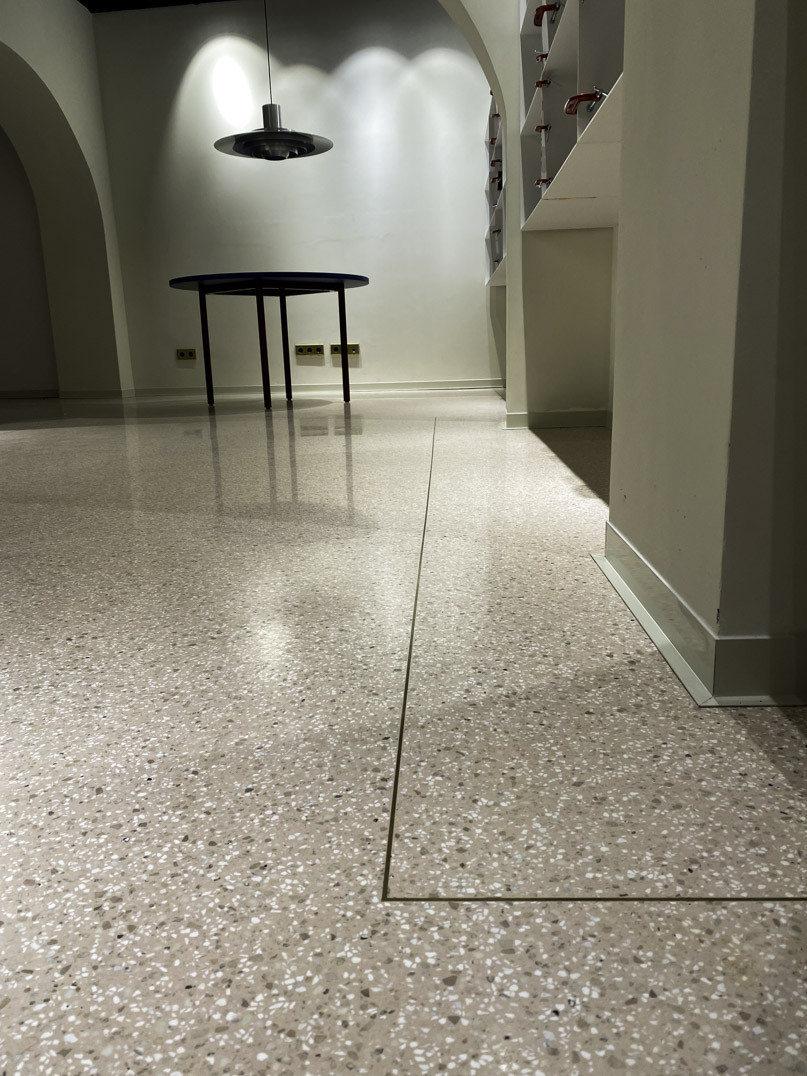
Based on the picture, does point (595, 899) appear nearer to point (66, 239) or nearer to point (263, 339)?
point (263, 339)

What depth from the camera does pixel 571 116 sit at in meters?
2.80

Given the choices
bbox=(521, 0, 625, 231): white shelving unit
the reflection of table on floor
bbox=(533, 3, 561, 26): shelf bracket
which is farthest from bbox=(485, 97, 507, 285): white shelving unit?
bbox=(533, 3, 561, 26): shelf bracket

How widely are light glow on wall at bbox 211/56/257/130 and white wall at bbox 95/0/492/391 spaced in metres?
0.01

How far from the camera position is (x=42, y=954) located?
0.55 metres

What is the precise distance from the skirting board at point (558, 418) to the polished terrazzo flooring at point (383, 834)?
226 centimetres

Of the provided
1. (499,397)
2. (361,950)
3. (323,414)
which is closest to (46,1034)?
(361,950)

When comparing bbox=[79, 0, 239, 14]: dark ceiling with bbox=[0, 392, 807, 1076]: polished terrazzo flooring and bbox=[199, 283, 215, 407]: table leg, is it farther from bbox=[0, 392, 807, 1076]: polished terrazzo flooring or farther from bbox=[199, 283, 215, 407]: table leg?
bbox=[0, 392, 807, 1076]: polished terrazzo flooring

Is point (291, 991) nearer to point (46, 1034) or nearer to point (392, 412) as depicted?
point (46, 1034)

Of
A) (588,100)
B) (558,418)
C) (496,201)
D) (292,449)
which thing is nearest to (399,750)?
(588,100)

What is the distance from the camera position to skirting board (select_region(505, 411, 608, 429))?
3613mm

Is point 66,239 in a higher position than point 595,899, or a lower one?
higher

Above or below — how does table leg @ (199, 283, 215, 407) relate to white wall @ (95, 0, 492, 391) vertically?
below

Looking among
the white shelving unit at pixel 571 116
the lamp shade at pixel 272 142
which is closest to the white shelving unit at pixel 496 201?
the lamp shade at pixel 272 142

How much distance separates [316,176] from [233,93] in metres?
1.02
